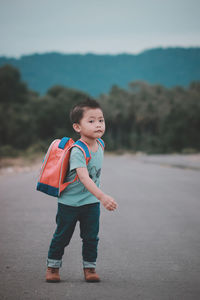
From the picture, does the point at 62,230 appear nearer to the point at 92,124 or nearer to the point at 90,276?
the point at 90,276

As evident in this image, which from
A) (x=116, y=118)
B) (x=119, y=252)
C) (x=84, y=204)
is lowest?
(x=116, y=118)

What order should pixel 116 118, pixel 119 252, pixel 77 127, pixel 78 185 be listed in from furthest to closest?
pixel 116 118 → pixel 119 252 → pixel 77 127 → pixel 78 185

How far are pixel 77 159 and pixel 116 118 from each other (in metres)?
71.3

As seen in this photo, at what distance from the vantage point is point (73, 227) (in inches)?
139

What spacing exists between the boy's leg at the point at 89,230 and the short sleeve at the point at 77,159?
0.38m

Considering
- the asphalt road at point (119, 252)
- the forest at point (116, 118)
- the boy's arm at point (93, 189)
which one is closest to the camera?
the boy's arm at point (93, 189)

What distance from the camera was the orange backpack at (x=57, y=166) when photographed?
135 inches

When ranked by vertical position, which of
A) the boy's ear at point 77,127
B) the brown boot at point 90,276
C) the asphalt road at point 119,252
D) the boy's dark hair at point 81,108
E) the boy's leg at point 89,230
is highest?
the boy's dark hair at point 81,108

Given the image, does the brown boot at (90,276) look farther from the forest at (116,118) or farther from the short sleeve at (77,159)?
the forest at (116,118)

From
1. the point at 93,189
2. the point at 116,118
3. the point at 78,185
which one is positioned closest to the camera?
the point at 93,189

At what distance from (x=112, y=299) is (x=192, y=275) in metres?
1.02

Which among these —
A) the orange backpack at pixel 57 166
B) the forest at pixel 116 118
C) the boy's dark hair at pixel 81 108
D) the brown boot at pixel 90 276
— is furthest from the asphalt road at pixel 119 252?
the forest at pixel 116 118

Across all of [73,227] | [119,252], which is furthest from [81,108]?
[119,252]

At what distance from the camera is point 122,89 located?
9519cm
